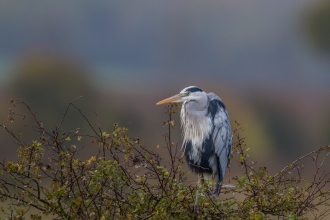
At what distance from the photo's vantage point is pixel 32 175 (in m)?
2.58

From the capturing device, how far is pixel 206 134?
150 inches

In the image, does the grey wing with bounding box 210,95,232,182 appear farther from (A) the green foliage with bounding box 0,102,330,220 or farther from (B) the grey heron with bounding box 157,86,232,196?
(A) the green foliage with bounding box 0,102,330,220

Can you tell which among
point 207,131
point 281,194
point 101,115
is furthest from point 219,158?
point 101,115

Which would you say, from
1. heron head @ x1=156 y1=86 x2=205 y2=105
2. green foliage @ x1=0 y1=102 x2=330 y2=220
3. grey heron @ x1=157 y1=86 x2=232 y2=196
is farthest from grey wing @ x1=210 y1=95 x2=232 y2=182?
green foliage @ x1=0 y1=102 x2=330 y2=220

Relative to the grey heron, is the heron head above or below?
above

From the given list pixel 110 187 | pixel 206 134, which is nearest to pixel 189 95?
pixel 206 134

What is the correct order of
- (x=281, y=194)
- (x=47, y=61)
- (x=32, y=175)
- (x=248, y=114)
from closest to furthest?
(x=32, y=175) < (x=281, y=194) < (x=248, y=114) < (x=47, y=61)

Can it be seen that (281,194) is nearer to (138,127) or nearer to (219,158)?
(219,158)

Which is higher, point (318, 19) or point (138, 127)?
point (318, 19)

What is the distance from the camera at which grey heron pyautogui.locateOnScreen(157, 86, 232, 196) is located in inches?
149

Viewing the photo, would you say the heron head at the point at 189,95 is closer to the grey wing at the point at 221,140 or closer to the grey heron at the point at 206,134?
the grey heron at the point at 206,134

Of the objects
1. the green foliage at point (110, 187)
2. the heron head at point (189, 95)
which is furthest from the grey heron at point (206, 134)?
the green foliage at point (110, 187)

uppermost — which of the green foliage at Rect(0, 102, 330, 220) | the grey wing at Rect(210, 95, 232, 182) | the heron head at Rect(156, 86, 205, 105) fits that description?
the heron head at Rect(156, 86, 205, 105)

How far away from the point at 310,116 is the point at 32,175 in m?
11.7
